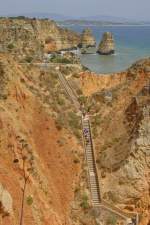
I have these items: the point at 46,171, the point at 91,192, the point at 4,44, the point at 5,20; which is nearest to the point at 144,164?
the point at 91,192

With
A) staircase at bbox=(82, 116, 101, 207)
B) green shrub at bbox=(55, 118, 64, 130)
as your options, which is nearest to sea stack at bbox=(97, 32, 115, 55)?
staircase at bbox=(82, 116, 101, 207)

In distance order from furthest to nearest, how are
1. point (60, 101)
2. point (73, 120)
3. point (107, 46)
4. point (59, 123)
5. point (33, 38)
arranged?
point (107, 46) → point (33, 38) → point (60, 101) → point (73, 120) → point (59, 123)

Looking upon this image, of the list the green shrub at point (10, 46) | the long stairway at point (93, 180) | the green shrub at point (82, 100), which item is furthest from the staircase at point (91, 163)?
the green shrub at point (10, 46)

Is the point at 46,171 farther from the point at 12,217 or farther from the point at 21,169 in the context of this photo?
the point at 12,217

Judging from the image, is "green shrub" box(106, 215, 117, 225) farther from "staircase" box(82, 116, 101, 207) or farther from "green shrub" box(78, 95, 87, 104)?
"green shrub" box(78, 95, 87, 104)

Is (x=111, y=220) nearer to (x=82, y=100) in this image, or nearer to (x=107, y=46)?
(x=82, y=100)

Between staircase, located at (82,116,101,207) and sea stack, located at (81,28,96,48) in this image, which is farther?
sea stack, located at (81,28,96,48)

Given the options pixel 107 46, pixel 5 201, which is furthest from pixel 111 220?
pixel 107 46
